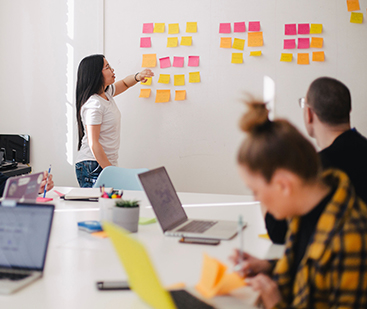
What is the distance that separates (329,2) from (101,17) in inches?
73.2

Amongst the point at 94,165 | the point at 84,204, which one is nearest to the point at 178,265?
the point at 84,204

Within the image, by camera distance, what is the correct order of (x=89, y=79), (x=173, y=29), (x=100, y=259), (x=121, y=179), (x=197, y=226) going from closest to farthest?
(x=100, y=259) → (x=197, y=226) → (x=121, y=179) → (x=89, y=79) → (x=173, y=29)

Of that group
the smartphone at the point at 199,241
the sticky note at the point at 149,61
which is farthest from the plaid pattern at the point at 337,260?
the sticky note at the point at 149,61

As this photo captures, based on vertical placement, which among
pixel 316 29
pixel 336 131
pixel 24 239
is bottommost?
pixel 24 239

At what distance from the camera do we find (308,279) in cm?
85

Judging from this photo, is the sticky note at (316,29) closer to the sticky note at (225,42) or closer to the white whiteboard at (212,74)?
the white whiteboard at (212,74)

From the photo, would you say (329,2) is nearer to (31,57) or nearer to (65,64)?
(65,64)

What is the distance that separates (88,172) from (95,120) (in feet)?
1.30

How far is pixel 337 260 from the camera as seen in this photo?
2.63ft

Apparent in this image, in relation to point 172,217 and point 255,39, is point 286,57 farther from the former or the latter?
point 172,217

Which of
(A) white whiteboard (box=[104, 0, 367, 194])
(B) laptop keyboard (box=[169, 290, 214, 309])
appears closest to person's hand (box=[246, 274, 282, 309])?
(B) laptop keyboard (box=[169, 290, 214, 309])

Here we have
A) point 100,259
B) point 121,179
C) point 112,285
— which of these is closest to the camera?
point 112,285

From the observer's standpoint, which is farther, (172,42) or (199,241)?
(172,42)

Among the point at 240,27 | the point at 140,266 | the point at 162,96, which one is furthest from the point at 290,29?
the point at 140,266
